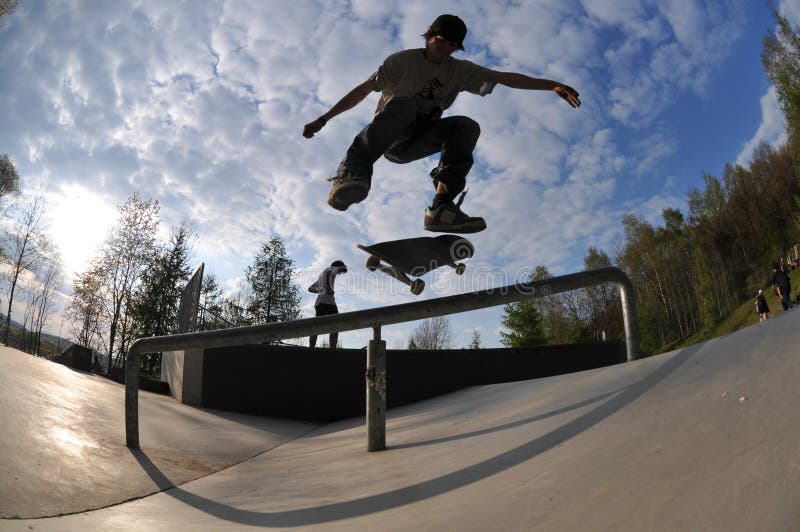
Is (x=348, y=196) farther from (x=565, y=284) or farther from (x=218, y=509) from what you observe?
(x=218, y=509)

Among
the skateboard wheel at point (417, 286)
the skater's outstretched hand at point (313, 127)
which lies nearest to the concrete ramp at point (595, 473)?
the skateboard wheel at point (417, 286)

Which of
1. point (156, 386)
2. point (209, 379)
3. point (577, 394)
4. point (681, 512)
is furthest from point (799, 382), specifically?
point (156, 386)

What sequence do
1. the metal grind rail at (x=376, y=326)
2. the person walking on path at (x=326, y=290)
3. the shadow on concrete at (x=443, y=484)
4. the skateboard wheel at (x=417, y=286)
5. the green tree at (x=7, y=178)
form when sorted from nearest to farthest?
the shadow on concrete at (x=443, y=484), the metal grind rail at (x=376, y=326), the skateboard wheel at (x=417, y=286), the person walking on path at (x=326, y=290), the green tree at (x=7, y=178)

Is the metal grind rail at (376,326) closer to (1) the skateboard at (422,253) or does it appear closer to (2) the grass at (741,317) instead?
(1) the skateboard at (422,253)

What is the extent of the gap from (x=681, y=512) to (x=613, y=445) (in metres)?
0.48

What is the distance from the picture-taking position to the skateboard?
313 centimetres

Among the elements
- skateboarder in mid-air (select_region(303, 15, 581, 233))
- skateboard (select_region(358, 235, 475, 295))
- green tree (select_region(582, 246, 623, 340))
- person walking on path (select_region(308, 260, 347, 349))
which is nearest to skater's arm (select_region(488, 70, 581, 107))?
skateboarder in mid-air (select_region(303, 15, 581, 233))

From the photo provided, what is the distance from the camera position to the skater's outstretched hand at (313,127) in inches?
124

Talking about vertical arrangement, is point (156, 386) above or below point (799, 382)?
below

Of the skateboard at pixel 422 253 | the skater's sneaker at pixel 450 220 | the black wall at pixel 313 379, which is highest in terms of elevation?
the skater's sneaker at pixel 450 220

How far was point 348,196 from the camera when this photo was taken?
2770 mm

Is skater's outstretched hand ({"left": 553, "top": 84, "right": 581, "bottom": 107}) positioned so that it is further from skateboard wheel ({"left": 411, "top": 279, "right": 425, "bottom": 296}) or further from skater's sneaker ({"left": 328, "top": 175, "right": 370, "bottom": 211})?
skateboard wheel ({"left": 411, "top": 279, "right": 425, "bottom": 296})

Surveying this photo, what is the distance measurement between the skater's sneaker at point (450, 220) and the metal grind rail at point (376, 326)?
646 millimetres

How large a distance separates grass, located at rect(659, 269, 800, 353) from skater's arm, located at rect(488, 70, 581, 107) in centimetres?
2611
